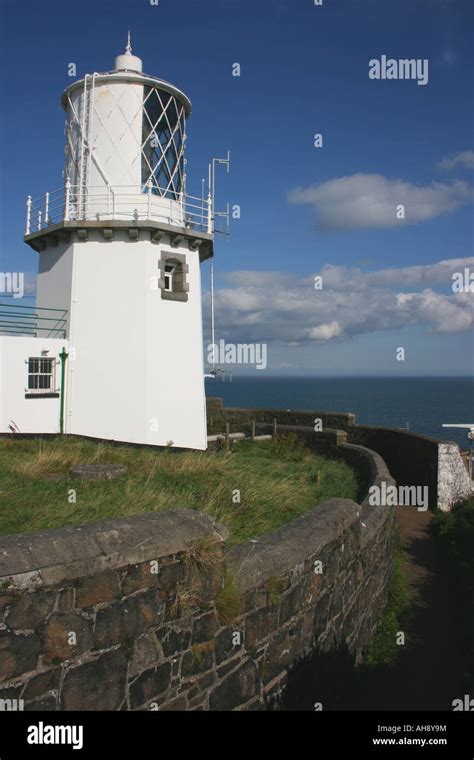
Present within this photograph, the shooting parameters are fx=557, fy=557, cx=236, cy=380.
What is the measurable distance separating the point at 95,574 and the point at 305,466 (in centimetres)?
1094

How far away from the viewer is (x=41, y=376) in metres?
15.2

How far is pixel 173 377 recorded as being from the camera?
16141 millimetres

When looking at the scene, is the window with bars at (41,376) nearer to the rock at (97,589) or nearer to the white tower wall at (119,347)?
the white tower wall at (119,347)

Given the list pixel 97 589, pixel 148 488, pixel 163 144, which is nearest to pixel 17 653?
pixel 97 589

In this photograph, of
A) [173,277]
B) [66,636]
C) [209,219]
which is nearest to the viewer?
[66,636]

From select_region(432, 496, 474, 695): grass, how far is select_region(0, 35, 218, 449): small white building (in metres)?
7.43

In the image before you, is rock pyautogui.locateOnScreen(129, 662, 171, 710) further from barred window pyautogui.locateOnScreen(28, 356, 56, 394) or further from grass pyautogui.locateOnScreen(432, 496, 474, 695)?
barred window pyautogui.locateOnScreen(28, 356, 56, 394)

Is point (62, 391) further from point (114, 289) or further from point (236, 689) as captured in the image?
point (236, 689)

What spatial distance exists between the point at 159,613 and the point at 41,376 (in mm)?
12135

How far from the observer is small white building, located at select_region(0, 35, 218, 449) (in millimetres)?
15422

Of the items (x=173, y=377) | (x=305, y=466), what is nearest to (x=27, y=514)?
(x=305, y=466)

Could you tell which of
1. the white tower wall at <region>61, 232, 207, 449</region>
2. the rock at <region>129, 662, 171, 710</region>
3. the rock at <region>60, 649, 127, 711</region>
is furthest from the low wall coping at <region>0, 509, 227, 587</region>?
the white tower wall at <region>61, 232, 207, 449</region>
